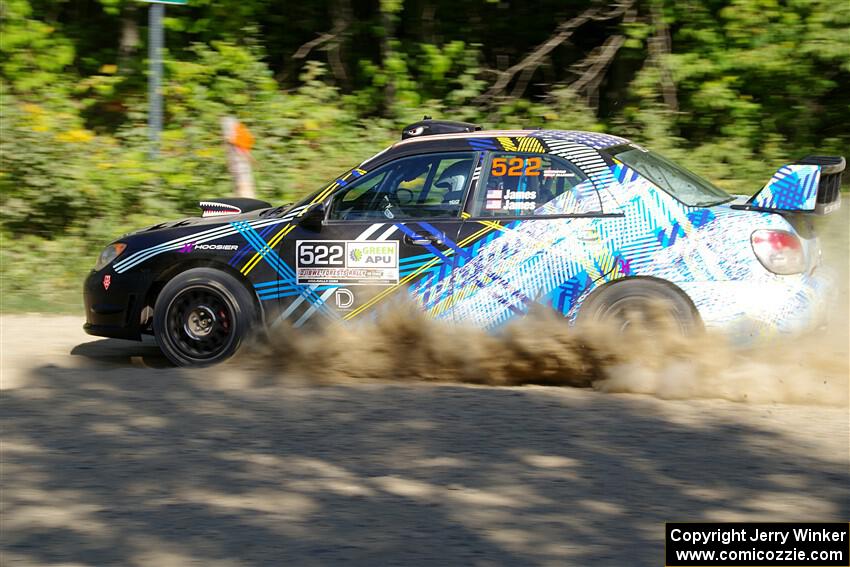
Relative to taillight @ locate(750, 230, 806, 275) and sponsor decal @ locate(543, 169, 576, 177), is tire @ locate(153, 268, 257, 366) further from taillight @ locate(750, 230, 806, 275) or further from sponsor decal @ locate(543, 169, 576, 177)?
taillight @ locate(750, 230, 806, 275)

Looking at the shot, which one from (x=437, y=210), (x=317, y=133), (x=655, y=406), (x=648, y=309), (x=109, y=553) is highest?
(x=317, y=133)

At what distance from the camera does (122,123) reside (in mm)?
15047

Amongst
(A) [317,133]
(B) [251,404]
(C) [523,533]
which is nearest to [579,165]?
(B) [251,404]

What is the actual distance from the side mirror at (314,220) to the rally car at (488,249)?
0.05 feet

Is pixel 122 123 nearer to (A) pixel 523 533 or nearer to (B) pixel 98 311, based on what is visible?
(B) pixel 98 311

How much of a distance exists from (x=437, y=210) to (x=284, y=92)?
338 inches

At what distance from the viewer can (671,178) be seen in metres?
7.14

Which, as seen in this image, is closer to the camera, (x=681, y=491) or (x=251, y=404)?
(x=681, y=491)

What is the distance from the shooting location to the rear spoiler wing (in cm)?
658

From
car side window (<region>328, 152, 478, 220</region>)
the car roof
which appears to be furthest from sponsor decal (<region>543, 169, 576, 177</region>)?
car side window (<region>328, 152, 478, 220</region>)

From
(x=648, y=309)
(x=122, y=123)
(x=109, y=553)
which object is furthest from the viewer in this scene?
(x=122, y=123)

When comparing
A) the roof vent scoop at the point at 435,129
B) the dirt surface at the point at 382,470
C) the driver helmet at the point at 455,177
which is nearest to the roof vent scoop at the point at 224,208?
the roof vent scoop at the point at 435,129

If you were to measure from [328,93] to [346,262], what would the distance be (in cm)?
764

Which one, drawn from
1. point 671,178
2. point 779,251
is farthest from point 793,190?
point 671,178
